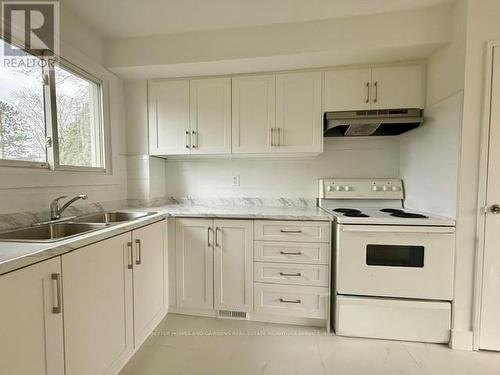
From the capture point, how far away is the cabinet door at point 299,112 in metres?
2.06

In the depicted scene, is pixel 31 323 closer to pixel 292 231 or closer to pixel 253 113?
pixel 292 231

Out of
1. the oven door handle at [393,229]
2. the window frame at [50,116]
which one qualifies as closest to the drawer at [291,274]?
the oven door handle at [393,229]

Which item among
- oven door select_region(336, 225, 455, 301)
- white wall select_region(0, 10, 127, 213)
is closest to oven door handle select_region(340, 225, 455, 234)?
oven door select_region(336, 225, 455, 301)

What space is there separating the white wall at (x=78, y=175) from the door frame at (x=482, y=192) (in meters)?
2.77

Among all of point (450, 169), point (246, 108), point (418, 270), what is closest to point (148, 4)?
point (246, 108)

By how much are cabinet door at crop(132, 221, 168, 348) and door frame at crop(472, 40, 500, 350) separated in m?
2.20

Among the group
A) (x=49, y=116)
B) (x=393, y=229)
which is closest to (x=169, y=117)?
(x=49, y=116)

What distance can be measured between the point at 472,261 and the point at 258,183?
1.74 metres

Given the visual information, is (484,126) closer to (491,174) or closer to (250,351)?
(491,174)

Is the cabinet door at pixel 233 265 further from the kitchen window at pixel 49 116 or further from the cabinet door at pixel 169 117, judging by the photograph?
the kitchen window at pixel 49 116

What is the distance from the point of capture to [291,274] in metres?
1.86

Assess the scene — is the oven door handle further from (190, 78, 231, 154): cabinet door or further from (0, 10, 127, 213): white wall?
(0, 10, 127, 213): white wall

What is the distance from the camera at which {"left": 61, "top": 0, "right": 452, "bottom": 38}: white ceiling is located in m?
1.61

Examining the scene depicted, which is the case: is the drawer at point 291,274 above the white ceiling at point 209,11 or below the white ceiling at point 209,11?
below
